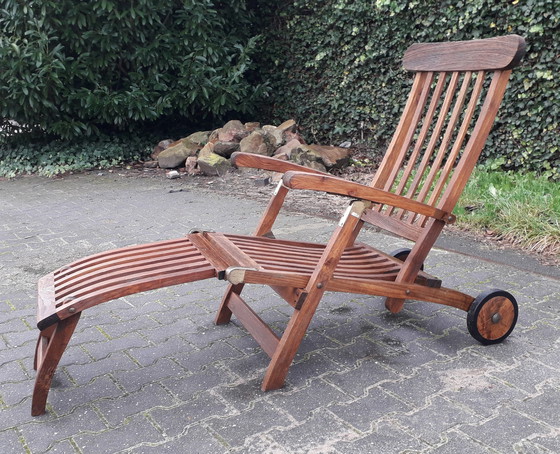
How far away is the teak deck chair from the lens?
2.18 meters

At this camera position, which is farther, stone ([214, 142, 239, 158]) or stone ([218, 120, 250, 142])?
stone ([218, 120, 250, 142])

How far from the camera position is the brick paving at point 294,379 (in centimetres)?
198

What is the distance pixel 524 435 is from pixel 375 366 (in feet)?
2.20

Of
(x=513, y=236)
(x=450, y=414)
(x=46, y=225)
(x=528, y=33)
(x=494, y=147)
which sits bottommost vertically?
(x=46, y=225)

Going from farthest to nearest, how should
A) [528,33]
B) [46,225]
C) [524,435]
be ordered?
[528,33]
[46,225]
[524,435]

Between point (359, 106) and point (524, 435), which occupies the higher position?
point (359, 106)

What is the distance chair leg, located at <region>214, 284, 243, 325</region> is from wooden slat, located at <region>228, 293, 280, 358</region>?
34 millimetres

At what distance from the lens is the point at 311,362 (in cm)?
253

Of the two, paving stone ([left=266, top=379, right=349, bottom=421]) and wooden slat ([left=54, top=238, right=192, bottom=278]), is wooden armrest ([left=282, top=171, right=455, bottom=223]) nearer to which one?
wooden slat ([left=54, top=238, right=192, bottom=278])

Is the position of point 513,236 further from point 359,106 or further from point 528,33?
point 359,106

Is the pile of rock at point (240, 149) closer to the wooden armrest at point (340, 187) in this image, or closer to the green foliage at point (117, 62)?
the green foliage at point (117, 62)

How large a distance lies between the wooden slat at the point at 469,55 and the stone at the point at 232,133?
16.2 ft

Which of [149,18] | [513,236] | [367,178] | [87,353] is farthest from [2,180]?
[513,236]

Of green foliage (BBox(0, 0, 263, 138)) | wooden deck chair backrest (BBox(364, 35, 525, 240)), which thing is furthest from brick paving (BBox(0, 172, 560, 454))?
green foliage (BBox(0, 0, 263, 138))
